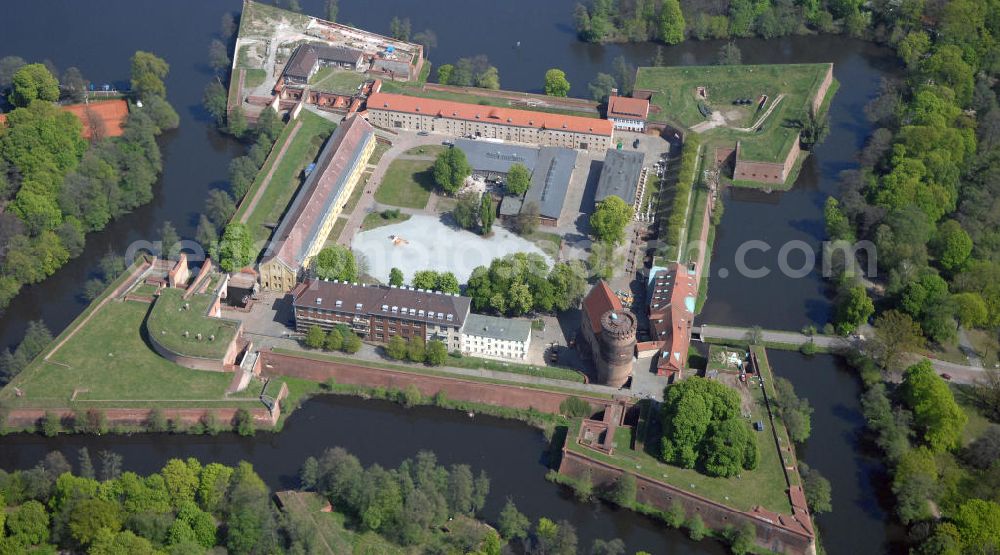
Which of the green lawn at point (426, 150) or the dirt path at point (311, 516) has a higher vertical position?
the green lawn at point (426, 150)

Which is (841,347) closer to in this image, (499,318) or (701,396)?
(701,396)

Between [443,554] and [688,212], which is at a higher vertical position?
[688,212]

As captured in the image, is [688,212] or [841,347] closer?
[841,347]

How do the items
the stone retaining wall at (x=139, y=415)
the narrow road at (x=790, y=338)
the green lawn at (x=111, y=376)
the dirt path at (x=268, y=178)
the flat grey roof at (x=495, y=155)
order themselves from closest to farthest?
the stone retaining wall at (x=139, y=415) → the green lawn at (x=111, y=376) → the narrow road at (x=790, y=338) → the dirt path at (x=268, y=178) → the flat grey roof at (x=495, y=155)

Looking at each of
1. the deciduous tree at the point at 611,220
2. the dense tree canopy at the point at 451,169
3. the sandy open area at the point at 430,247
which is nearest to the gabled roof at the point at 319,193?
the sandy open area at the point at 430,247

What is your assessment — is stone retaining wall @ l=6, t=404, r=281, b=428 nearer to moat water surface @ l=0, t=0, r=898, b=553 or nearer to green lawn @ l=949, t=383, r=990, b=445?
moat water surface @ l=0, t=0, r=898, b=553

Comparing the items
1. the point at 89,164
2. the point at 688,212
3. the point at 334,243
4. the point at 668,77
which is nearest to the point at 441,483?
the point at 334,243

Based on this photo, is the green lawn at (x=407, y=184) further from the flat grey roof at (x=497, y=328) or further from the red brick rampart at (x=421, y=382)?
the red brick rampart at (x=421, y=382)
